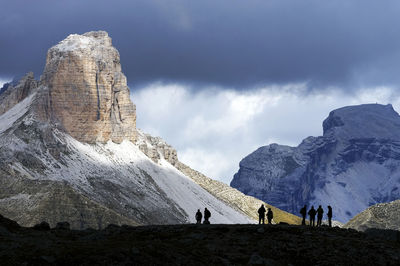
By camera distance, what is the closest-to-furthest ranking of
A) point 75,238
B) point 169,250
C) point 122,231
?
1. point 169,250
2. point 75,238
3. point 122,231

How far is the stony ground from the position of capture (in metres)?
57.8

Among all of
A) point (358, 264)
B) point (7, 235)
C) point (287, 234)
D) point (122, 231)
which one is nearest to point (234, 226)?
point (287, 234)

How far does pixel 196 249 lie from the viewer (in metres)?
65.3

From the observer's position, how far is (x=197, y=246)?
67.5 meters

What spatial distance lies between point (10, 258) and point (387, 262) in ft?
110

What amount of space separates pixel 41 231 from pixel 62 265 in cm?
1982

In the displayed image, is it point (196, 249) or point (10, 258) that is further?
point (196, 249)

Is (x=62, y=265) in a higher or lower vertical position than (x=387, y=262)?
lower

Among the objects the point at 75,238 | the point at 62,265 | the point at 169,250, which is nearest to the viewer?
the point at 62,265

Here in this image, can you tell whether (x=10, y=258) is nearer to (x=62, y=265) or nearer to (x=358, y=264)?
(x=62, y=265)

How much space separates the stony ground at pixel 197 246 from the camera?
190 ft

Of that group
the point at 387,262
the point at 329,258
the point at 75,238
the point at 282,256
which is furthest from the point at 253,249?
the point at 75,238

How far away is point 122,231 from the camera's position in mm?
76188

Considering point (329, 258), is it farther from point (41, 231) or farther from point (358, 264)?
point (41, 231)
